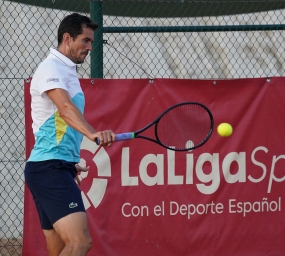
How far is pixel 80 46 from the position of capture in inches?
167

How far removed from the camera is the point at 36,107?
415 cm

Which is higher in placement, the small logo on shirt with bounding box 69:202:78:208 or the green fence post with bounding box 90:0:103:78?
the green fence post with bounding box 90:0:103:78

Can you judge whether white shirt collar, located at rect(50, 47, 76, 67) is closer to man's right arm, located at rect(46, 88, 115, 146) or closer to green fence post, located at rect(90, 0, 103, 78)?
man's right arm, located at rect(46, 88, 115, 146)

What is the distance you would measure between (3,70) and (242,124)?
3865mm

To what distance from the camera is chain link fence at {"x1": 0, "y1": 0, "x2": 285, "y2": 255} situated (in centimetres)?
587

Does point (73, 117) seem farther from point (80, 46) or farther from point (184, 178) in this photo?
point (184, 178)

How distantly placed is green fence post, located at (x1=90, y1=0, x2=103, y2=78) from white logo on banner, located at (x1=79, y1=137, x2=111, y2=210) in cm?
58

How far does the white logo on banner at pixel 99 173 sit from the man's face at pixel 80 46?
51.0 inches

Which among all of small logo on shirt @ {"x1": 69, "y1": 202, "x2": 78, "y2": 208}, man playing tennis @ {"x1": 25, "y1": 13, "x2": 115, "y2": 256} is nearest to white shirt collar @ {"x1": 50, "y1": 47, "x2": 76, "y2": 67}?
man playing tennis @ {"x1": 25, "y1": 13, "x2": 115, "y2": 256}

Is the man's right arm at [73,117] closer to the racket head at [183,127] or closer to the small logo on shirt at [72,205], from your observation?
the small logo on shirt at [72,205]

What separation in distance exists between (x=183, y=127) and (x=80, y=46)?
1517 millimetres

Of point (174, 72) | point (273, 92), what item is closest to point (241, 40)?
point (174, 72)

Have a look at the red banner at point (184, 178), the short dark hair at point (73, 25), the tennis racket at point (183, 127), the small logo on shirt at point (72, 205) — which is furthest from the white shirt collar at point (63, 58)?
the tennis racket at point (183, 127)

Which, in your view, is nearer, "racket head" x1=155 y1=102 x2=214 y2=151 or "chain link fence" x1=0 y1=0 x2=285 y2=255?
Answer: "racket head" x1=155 y1=102 x2=214 y2=151
